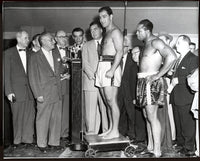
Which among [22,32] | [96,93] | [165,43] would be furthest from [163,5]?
[22,32]

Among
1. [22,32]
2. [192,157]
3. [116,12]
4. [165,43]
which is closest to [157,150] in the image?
[192,157]

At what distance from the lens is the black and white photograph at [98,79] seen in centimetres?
326

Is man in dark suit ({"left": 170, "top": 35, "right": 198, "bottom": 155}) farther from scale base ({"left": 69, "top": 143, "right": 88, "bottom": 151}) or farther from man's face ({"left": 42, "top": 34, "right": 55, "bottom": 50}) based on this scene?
man's face ({"left": 42, "top": 34, "right": 55, "bottom": 50})

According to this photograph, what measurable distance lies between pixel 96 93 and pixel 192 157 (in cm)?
98

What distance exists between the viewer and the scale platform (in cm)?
322

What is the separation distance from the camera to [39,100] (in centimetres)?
329

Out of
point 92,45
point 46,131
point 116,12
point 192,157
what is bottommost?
point 192,157

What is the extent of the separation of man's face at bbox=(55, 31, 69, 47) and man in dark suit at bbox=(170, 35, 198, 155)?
0.95 metres

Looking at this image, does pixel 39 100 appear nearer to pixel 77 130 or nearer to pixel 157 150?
pixel 77 130

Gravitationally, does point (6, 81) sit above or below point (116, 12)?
below

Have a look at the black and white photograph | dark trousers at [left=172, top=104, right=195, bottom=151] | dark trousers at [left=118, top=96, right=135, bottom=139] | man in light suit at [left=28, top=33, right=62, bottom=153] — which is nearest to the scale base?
the black and white photograph

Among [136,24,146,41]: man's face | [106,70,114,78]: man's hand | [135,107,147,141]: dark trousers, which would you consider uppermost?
[136,24,146,41]: man's face

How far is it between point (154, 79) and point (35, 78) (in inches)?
39.3

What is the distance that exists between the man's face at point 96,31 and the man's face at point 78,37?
3.9 inches
